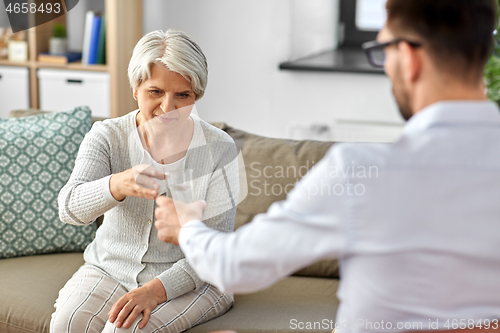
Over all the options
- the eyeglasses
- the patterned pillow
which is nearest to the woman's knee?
the patterned pillow

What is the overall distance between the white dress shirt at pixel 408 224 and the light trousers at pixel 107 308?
64 centimetres

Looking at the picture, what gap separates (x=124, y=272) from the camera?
1.50m

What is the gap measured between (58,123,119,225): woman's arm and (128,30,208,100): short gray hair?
0.20 meters

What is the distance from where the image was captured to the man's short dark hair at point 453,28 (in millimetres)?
798

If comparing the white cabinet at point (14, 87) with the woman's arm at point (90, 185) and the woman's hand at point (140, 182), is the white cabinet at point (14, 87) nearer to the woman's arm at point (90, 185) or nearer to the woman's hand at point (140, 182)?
the woman's arm at point (90, 185)

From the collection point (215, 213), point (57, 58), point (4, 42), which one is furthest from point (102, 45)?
point (215, 213)

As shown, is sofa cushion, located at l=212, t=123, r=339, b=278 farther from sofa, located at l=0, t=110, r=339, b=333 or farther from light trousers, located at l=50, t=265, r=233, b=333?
light trousers, located at l=50, t=265, r=233, b=333

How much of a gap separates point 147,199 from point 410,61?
2.87ft

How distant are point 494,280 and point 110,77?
8.69 ft

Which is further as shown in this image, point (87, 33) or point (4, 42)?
point (4, 42)

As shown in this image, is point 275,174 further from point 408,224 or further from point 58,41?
point 58,41

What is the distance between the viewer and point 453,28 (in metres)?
0.80

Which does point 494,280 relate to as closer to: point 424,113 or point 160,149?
point 424,113

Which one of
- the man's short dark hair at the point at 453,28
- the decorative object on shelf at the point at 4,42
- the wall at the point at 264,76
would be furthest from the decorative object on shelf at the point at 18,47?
the man's short dark hair at the point at 453,28
